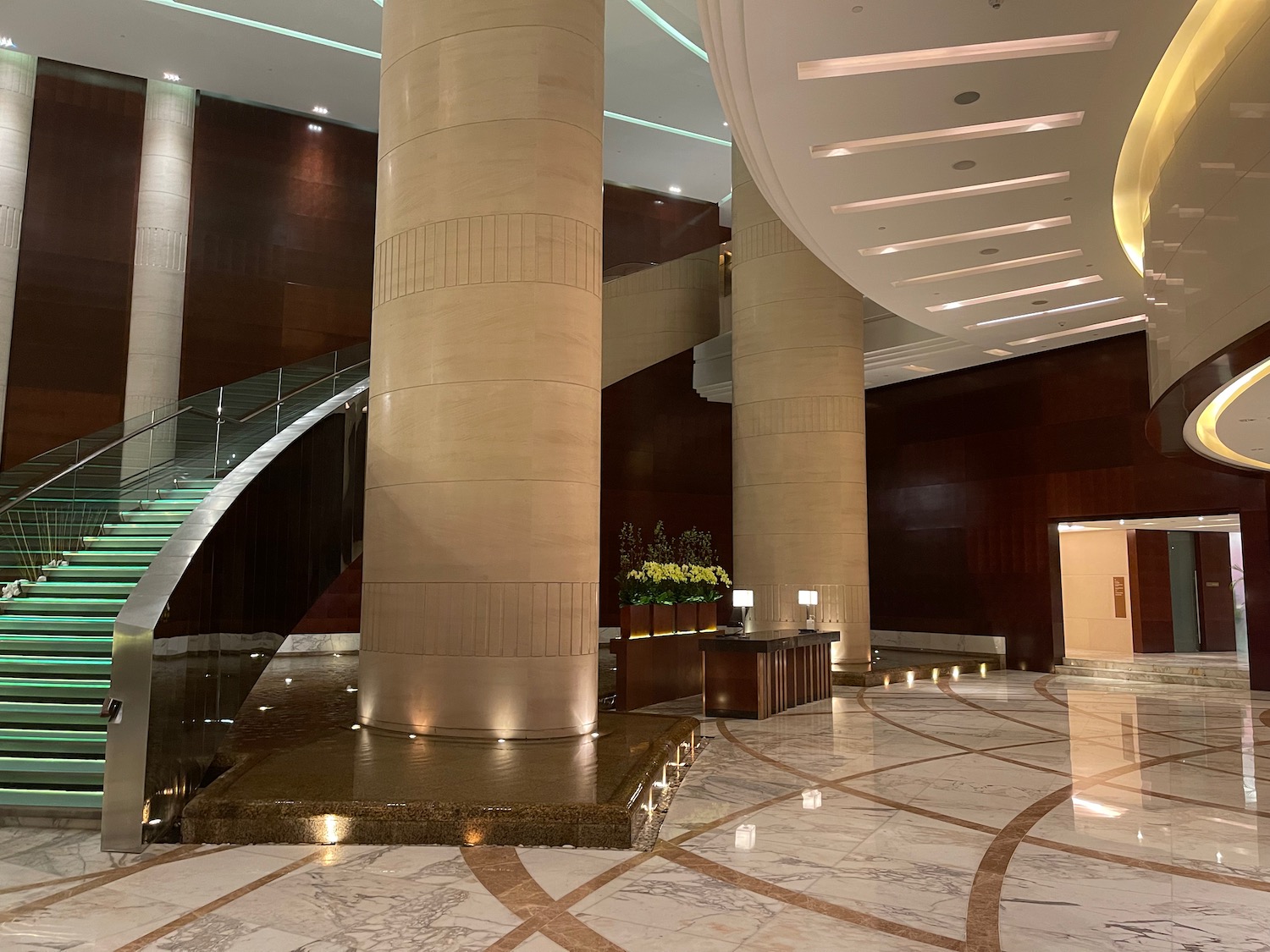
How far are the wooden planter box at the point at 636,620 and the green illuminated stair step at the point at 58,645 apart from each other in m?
5.19

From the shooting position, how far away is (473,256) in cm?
752

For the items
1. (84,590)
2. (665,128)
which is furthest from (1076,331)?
(84,590)

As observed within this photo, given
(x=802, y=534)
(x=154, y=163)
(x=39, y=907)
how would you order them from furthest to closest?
(x=154, y=163) < (x=802, y=534) < (x=39, y=907)

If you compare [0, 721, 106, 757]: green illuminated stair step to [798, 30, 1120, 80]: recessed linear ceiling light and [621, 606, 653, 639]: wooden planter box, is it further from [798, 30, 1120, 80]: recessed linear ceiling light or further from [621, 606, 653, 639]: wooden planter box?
[798, 30, 1120, 80]: recessed linear ceiling light

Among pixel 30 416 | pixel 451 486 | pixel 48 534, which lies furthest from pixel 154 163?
pixel 451 486

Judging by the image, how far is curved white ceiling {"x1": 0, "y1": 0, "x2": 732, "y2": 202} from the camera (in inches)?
565

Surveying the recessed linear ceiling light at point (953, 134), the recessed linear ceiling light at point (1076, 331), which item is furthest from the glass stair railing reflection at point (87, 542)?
the recessed linear ceiling light at point (1076, 331)

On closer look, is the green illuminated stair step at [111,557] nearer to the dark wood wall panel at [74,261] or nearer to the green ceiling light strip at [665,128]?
the dark wood wall panel at [74,261]

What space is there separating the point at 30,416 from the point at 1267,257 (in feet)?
53.4

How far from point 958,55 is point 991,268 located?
4642 mm

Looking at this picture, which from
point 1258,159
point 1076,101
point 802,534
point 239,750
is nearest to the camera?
point 1258,159

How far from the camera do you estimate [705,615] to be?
1139 centimetres

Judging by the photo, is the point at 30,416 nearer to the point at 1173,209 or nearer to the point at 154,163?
the point at 154,163

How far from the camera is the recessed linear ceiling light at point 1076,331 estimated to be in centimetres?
1388
